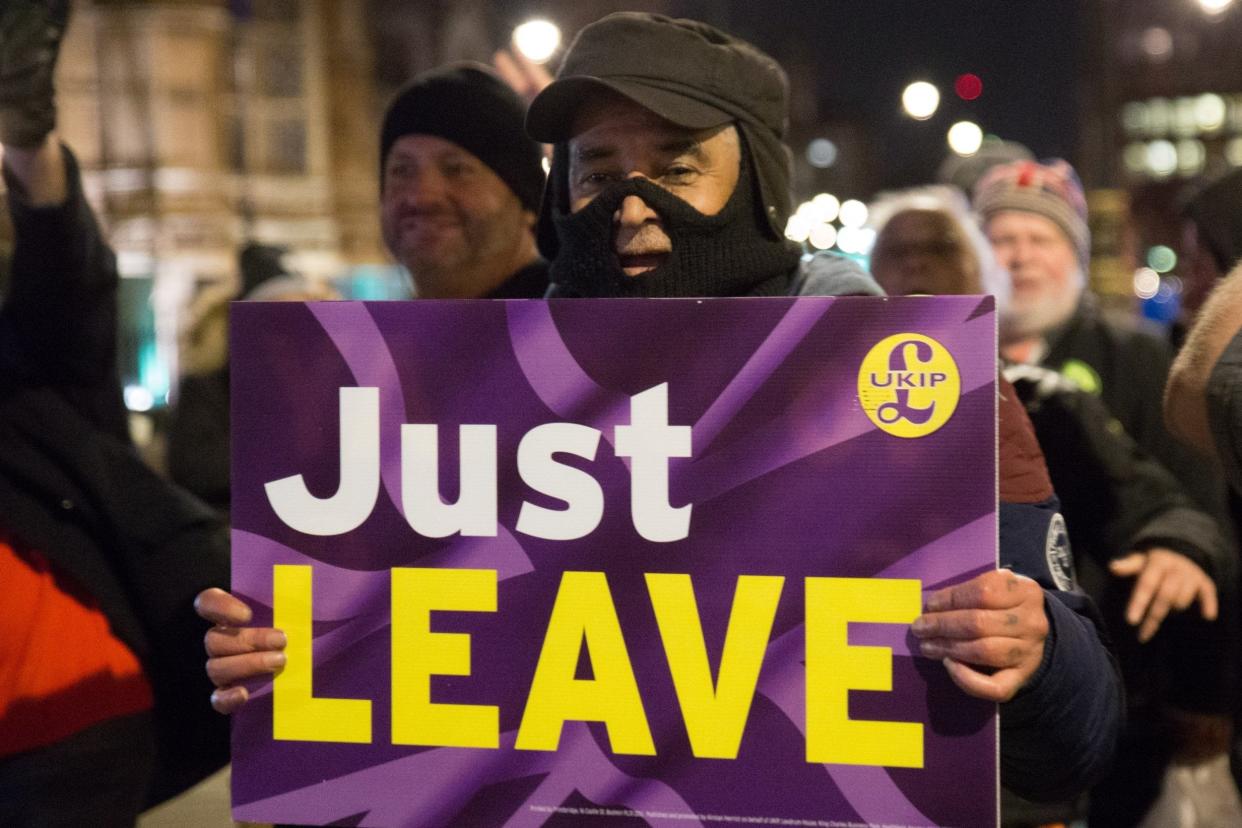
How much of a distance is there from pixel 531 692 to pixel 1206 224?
2554 millimetres

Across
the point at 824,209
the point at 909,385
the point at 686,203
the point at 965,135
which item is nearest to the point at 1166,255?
the point at 686,203

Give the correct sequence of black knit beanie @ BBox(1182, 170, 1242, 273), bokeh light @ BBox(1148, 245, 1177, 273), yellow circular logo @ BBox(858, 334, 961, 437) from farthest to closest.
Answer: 1. bokeh light @ BBox(1148, 245, 1177, 273)
2. black knit beanie @ BBox(1182, 170, 1242, 273)
3. yellow circular logo @ BBox(858, 334, 961, 437)

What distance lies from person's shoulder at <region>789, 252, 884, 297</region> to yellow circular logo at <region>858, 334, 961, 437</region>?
204 mm

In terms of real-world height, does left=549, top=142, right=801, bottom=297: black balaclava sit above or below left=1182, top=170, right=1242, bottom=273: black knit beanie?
below

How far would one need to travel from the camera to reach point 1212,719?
3.54 metres

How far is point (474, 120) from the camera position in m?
3.12

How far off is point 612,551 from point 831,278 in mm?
566

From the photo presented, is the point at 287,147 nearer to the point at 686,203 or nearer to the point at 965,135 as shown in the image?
the point at 965,135

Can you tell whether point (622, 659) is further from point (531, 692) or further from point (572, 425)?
point (572, 425)

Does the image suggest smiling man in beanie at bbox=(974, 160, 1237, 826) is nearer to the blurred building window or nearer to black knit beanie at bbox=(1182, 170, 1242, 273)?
black knit beanie at bbox=(1182, 170, 1242, 273)

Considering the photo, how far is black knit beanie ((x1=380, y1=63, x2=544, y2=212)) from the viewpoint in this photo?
313 cm

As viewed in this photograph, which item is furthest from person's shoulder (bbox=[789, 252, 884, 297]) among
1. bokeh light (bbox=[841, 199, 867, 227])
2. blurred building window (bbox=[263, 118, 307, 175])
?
bokeh light (bbox=[841, 199, 867, 227])

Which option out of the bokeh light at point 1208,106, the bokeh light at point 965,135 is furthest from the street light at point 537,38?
the bokeh light at point 1208,106

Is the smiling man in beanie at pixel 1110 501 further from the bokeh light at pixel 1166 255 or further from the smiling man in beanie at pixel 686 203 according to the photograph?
the smiling man in beanie at pixel 686 203
